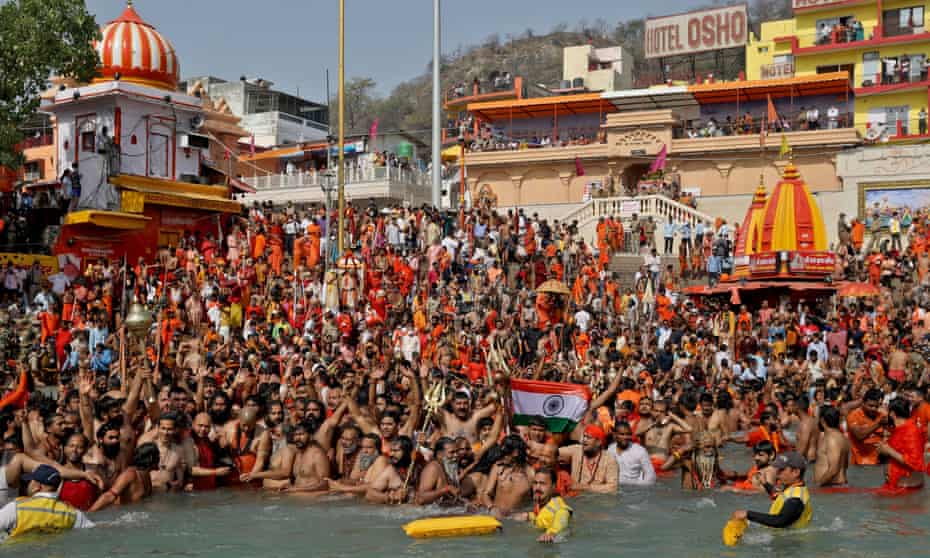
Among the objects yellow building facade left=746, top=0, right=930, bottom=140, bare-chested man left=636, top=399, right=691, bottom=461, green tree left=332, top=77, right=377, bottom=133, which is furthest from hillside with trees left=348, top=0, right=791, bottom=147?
bare-chested man left=636, top=399, right=691, bottom=461

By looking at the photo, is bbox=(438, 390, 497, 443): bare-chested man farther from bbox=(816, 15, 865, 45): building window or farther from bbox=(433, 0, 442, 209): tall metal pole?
bbox=(816, 15, 865, 45): building window

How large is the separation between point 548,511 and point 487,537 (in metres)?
0.78

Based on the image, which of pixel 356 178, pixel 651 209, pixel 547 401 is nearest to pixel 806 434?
pixel 547 401

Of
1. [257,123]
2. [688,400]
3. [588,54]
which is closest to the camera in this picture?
[688,400]

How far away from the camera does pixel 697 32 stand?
48562 millimetres

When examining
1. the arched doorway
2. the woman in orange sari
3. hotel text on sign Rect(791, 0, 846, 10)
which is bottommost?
the woman in orange sari

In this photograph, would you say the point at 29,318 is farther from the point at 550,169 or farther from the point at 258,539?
the point at 550,169

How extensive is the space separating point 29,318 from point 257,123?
Result: 3470 cm

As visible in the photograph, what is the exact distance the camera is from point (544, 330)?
18.4 metres

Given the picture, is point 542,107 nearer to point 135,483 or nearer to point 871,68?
point 871,68

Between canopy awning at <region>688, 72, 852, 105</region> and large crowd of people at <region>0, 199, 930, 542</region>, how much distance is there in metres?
11.0

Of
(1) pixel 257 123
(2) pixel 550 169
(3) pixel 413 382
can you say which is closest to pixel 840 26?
(2) pixel 550 169

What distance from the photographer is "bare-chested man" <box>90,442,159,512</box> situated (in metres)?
10.3

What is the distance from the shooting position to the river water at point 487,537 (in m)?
9.32
